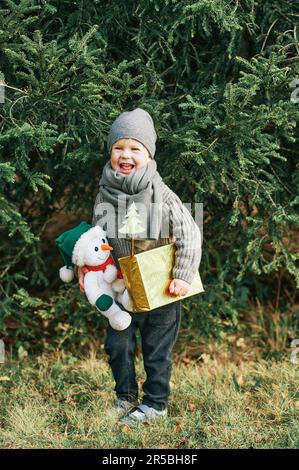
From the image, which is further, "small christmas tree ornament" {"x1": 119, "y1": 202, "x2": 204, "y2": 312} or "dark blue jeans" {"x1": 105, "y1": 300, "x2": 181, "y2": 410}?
"dark blue jeans" {"x1": 105, "y1": 300, "x2": 181, "y2": 410}

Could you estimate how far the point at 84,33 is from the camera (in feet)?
A: 15.2

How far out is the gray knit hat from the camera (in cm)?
391

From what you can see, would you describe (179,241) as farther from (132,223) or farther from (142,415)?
(142,415)

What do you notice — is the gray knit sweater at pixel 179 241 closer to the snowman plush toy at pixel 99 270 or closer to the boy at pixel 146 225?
the boy at pixel 146 225

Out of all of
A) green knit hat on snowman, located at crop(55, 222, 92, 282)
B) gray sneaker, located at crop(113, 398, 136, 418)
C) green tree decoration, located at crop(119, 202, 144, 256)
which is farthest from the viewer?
gray sneaker, located at crop(113, 398, 136, 418)

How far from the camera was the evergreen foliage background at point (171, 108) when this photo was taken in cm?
430

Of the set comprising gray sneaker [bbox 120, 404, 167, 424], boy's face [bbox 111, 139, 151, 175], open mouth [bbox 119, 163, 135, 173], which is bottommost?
gray sneaker [bbox 120, 404, 167, 424]

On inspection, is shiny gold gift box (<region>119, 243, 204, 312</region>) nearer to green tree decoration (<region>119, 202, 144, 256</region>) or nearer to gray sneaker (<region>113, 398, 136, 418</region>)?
green tree decoration (<region>119, 202, 144, 256</region>)

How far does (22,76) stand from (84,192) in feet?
4.64

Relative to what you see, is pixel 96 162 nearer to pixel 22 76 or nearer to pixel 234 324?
pixel 22 76

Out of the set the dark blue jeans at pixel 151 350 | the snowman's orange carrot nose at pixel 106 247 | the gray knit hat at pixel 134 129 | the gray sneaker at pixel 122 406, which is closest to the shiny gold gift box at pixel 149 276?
the snowman's orange carrot nose at pixel 106 247

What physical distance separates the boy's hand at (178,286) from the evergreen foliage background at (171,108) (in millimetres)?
810

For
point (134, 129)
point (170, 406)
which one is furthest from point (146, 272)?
point (170, 406)

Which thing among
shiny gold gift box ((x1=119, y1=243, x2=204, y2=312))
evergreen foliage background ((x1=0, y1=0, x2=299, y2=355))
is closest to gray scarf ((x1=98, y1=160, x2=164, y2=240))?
shiny gold gift box ((x1=119, y1=243, x2=204, y2=312))
